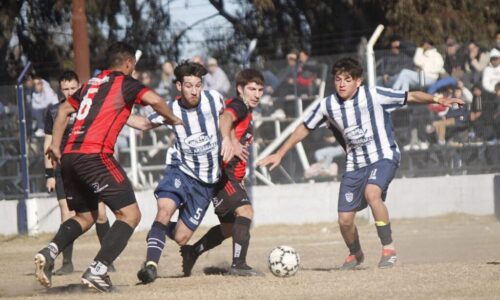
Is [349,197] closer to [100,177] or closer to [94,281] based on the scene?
[100,177]

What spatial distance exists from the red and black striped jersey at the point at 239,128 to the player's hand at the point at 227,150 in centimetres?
74

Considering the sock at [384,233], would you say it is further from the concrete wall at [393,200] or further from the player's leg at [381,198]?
the concrete wall at [393,200]

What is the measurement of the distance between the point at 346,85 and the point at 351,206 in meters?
1.16

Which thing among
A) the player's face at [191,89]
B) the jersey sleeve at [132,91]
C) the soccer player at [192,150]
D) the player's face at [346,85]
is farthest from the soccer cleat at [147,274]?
the player's face at [346,85]

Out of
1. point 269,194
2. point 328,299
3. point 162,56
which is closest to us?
point 328,299

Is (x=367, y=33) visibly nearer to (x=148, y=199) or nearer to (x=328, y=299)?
(x=148, y=199)

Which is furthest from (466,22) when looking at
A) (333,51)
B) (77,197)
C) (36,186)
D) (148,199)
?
(77,197)

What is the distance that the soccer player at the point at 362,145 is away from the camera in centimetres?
1067

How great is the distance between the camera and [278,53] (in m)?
22.9

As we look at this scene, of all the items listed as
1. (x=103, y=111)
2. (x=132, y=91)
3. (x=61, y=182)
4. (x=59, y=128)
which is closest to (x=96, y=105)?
(x=103, y=111)

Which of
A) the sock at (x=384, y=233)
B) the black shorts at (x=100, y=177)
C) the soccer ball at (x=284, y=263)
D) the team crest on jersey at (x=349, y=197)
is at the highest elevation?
the black shorts at (x=100, y=177)

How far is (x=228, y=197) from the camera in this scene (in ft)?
34.5

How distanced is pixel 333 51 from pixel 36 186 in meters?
7.08

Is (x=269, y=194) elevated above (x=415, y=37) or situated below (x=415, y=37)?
below
